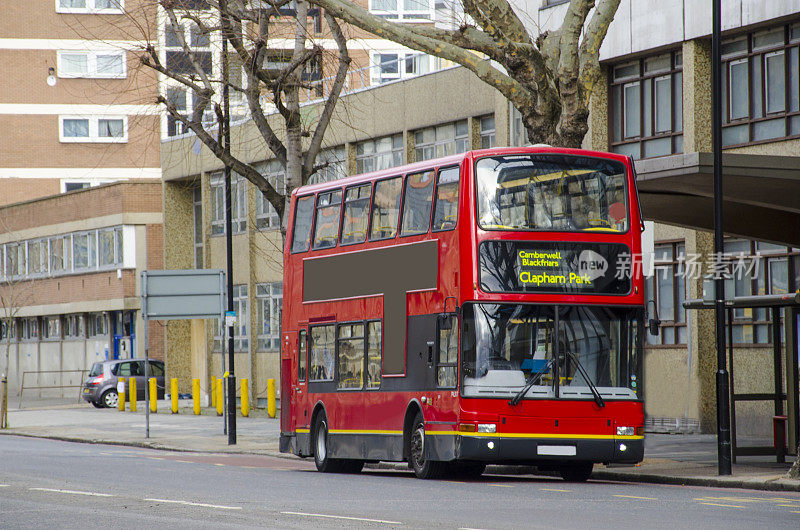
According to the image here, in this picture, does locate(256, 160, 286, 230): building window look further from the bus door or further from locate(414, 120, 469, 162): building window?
the bus door

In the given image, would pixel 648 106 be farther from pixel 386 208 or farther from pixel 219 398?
pixel 219 398

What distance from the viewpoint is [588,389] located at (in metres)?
18.7

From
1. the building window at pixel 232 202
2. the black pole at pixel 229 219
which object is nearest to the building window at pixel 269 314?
the building window at pixel 232 202

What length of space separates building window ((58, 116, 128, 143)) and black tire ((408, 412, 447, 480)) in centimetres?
5306

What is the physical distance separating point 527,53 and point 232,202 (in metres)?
29.0

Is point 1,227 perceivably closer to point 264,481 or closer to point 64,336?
point 64,336

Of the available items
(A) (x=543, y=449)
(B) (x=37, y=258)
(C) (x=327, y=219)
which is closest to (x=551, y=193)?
(A) (x=543, y=449)

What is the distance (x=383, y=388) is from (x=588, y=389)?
339cm

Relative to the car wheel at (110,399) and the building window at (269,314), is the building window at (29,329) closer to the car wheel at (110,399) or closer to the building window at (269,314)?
the car wheel at (110,399)

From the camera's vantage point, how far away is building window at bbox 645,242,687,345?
99.9 feet

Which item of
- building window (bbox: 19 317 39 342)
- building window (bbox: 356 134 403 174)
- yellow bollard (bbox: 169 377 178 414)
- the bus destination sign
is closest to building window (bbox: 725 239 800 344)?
the bus destination sign

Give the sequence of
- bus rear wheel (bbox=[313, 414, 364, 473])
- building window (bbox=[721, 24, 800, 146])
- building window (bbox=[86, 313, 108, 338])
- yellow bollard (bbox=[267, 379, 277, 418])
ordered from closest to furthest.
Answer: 1. bus rear wheel (bbox=[313, 414, 364, 473])
2. building window (bbox=[721, 24, 800, 146])
3. yellow bollard (bbox=[267, 379, 277, 418])
4. building window (bbox=[86, 313, 108, 338])

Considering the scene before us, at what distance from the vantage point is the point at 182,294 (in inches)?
1257

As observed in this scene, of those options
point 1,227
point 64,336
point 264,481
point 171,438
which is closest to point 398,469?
point 264,481
